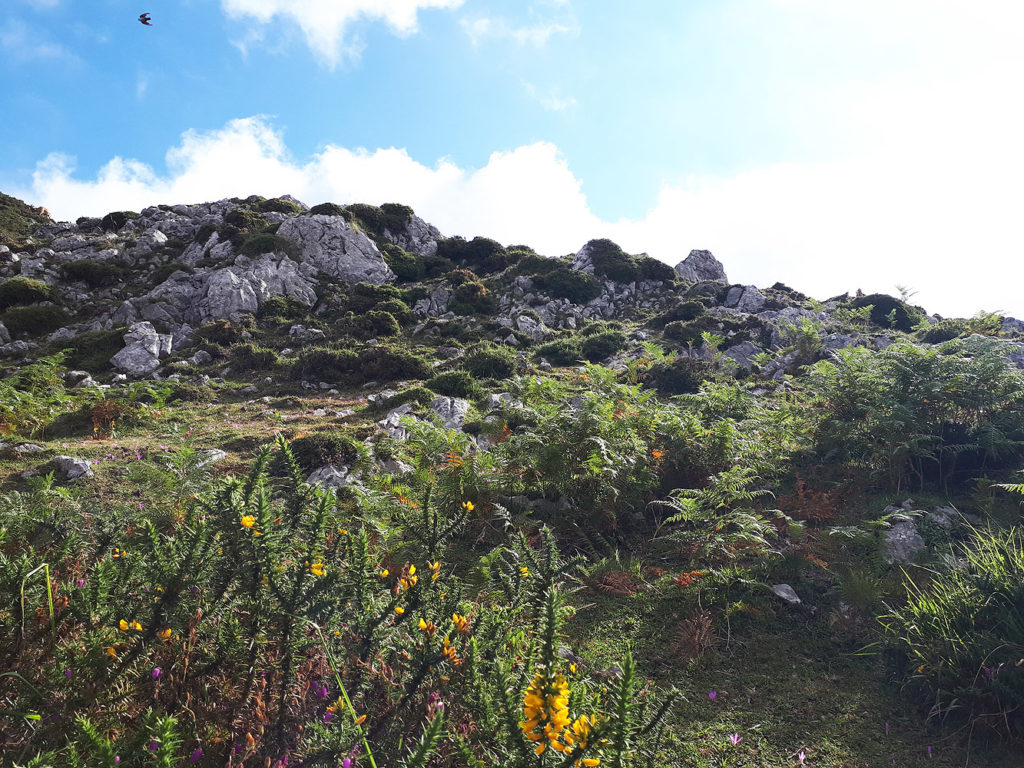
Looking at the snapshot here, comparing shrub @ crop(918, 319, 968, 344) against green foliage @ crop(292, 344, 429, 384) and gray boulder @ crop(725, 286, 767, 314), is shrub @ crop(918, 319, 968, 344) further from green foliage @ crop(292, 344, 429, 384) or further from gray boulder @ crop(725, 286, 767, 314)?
green foliage @ crop(292, 344, 429, 384)

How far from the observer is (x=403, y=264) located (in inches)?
1277

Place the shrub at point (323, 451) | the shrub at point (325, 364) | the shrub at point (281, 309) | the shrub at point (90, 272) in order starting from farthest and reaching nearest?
the shrub at point (90, 272)
the shrub at point (281, 309)
the shrub at point (325, 364)
the shrub at point (323, 451)

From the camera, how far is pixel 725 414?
28.1 feet

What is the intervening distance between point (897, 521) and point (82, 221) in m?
47.0

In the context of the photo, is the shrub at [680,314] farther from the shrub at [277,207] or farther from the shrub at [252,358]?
the shrub at [277,207]

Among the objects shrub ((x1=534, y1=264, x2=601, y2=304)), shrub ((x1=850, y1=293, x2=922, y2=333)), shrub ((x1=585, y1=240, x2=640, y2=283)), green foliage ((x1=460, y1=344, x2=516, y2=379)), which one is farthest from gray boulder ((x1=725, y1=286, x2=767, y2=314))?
green foliage ((x1=460, y1=344, x2=516, y2=379))

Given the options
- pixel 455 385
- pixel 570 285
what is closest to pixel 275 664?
pixel 455 385

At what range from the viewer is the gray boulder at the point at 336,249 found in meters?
28.9

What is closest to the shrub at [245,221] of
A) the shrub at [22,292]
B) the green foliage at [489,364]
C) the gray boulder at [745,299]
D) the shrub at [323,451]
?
the shrub at [22,292]

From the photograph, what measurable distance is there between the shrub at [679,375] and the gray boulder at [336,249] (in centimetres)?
1998

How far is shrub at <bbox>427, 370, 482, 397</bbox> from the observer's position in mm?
13414

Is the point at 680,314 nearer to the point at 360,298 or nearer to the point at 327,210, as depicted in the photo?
the point at 360,298

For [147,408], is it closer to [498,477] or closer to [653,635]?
[498,477]

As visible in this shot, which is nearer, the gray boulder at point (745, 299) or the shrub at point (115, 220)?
the gray boulder at point (745, 299)
